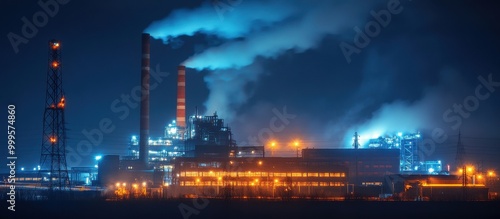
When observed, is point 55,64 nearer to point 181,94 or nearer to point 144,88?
point 144,88

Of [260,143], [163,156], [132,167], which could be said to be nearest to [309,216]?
[132,167]

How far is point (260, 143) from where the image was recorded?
97.7 meters

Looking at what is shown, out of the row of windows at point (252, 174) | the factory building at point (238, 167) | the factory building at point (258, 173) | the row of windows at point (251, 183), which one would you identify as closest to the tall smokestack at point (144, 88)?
the factory building at point (238, 167)

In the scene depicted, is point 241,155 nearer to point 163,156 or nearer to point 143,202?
point 163,156

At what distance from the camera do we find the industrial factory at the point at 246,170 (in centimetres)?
5816

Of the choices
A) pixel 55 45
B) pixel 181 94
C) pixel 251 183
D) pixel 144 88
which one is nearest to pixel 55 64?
pixel 55 45

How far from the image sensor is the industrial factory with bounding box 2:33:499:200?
2290 inches

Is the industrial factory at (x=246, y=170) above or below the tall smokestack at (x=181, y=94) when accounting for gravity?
below

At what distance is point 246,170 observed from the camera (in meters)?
66.5

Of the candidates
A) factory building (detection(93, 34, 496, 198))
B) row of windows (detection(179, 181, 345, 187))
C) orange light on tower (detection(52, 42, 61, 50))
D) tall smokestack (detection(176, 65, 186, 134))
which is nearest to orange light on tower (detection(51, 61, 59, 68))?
orange light on tower (detection(52, 42, 61, 50))

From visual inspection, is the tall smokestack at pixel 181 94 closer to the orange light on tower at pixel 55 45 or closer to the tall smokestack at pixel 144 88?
the tall smokestack at pixel 144 88

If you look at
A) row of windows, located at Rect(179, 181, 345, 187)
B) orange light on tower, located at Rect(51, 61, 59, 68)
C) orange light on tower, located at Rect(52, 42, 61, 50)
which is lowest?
row of windows, located at Rect(179, 181, 345, 187)

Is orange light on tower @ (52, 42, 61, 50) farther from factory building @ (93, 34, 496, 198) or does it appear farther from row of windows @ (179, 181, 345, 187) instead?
row of windows @ (179, 181, 345, 187)

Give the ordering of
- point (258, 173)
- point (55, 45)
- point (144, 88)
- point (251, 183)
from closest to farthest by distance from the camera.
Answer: point (55, 45)
point (251, 183)
point (258, 173)
point (144, 88)
